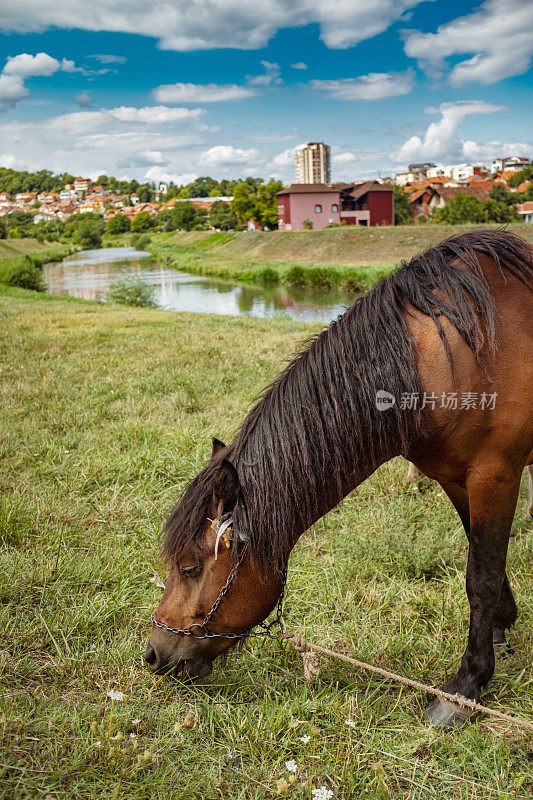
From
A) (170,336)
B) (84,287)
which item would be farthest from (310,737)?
(84,287)

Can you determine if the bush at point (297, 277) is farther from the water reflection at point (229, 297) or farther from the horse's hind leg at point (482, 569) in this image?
the horse's hind leg at point (482, 569)

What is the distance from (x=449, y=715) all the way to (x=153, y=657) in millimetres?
1178

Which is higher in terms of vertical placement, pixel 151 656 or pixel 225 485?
pixel 225 485

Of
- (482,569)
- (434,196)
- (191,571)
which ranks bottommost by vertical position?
(482,569)

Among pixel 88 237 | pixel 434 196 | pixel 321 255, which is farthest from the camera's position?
pixel 88 237

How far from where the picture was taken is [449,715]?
2158mm

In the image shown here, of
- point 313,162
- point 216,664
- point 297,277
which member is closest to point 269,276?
point 297,277

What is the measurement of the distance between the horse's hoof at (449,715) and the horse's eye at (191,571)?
1.12 meters

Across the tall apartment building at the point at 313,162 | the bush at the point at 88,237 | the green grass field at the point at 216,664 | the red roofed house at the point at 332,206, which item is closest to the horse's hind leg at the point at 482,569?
the green grass field at the point at 216,664

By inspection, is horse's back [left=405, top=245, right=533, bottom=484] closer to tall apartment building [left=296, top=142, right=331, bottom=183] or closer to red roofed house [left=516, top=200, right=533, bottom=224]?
red roofed house [left=516, top=200, right=533, bottom=224]

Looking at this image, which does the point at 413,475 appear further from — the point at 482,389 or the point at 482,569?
the point at 482,389

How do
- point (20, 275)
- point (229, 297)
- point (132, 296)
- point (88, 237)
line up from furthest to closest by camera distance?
point (88, 237)
point (229, 297)
point (20, 275)
point (132, 296)

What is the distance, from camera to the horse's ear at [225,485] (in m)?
1.80

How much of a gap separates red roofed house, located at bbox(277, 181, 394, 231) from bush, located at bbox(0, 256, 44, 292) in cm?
3462
